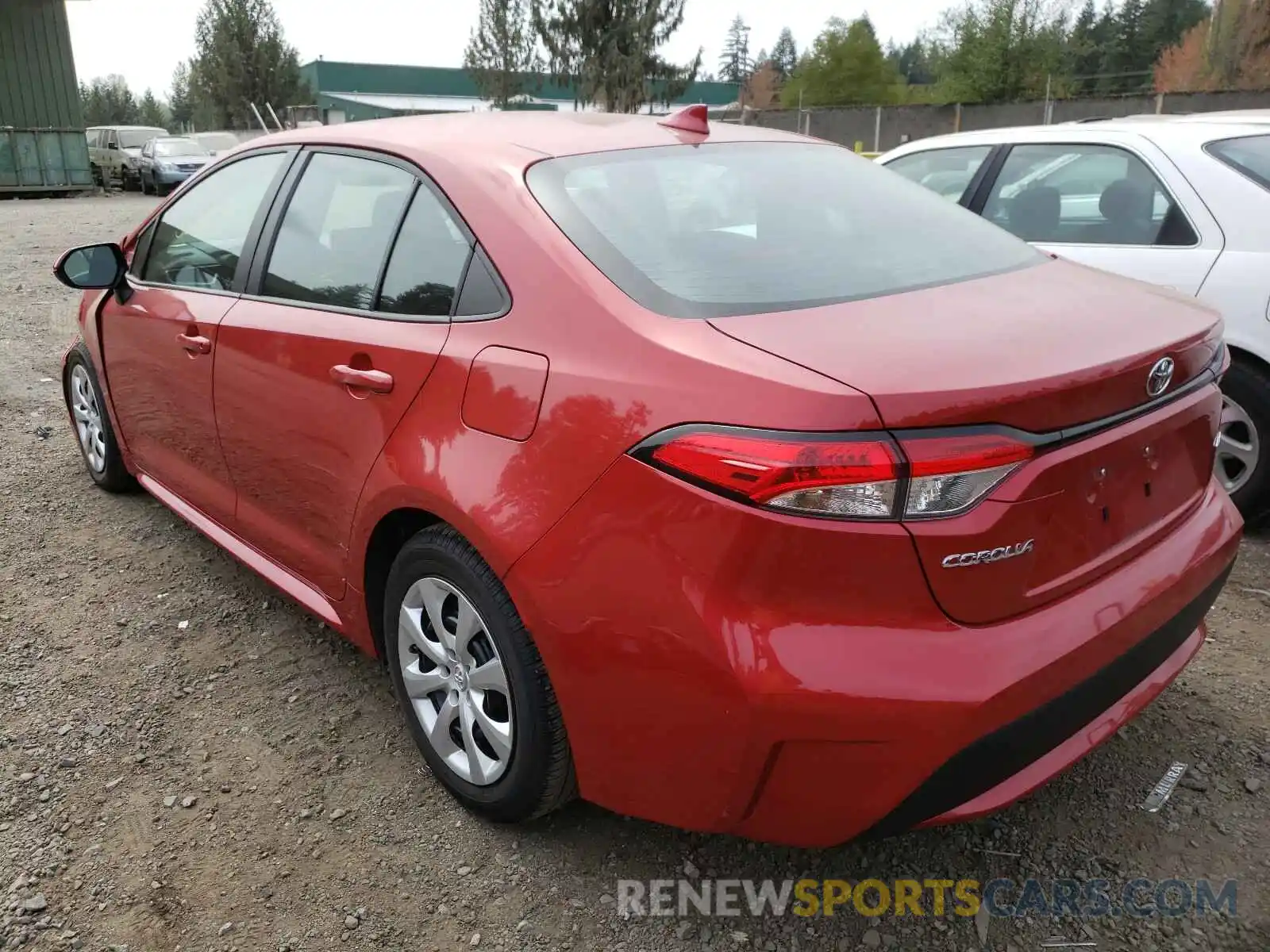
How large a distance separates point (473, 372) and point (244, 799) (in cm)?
129

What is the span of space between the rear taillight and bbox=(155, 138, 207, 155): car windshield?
26.3 m

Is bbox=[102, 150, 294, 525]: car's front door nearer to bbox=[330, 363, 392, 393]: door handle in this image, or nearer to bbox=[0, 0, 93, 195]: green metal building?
bbox=[330, 363, 392, 393]: door handle

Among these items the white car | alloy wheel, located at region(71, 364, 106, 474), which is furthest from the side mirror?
the white car

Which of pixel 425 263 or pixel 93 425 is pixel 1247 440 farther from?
pixel 93 425

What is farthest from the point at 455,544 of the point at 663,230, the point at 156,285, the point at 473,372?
the point at 156,285

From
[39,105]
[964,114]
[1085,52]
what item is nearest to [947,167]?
[39,105]

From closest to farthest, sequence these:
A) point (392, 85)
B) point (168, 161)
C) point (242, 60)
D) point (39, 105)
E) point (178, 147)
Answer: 1. point (39, 105)
2. point (168, 161)
3. point (178, 147)
4. point (242, 60)
5. point (392, 85)

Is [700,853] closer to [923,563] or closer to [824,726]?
[824,726]

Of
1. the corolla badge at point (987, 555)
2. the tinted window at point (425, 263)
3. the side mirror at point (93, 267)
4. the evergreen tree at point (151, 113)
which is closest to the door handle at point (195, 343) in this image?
the side mirror at point (93, 267)

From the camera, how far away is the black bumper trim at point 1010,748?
174cm

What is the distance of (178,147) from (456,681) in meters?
26.0

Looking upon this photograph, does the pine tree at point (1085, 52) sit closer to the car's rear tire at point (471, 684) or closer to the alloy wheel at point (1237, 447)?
the alloy wheel at point (1237, 447)

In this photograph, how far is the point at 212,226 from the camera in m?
3.34

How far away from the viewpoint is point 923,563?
1673mm
